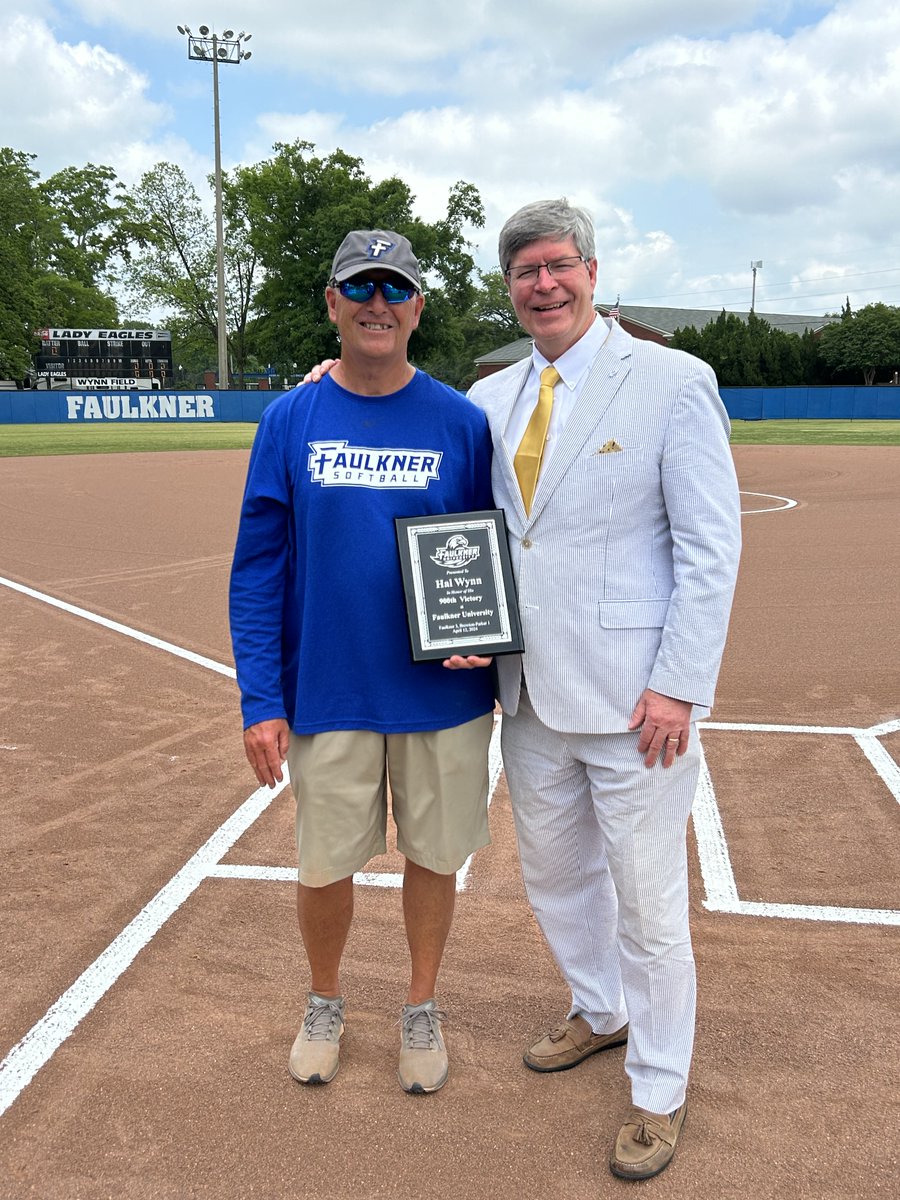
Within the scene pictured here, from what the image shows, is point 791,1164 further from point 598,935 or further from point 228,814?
point 228,814

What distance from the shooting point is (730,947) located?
11.1 feet

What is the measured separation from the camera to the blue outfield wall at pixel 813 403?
1745 inches

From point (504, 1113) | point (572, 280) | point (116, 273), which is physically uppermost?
point (116, 273)

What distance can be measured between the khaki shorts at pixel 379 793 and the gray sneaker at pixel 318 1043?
0.43m

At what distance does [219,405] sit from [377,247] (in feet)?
142

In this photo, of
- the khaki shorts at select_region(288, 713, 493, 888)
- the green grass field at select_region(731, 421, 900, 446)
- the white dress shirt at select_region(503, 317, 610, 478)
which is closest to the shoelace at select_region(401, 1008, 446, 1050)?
the khaki shorts at select_region(288, 713, 493, 888)

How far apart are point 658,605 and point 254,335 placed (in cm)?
6362

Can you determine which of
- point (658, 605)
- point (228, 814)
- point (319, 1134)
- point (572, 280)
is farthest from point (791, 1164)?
point (228, 814)

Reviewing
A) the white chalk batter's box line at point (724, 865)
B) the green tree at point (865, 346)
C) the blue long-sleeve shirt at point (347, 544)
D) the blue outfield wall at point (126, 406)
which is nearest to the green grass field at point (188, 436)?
the blue outfield wall at point (126, 406)

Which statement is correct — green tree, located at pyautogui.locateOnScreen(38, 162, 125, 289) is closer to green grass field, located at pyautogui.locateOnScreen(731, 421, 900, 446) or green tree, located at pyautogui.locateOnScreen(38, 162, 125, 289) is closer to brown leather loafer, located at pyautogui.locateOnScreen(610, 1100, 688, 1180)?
green grass field, located at pyautogui.locateOnScreen(731, 421, 900, 446)

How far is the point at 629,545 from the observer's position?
8.03 feet

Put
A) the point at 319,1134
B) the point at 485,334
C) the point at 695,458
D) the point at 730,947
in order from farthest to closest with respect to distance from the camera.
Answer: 1. the point at 485,334
2. the point at 730,947
3. the point at 319,1134
4. the point at 695,458

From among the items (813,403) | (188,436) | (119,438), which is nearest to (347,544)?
(119,438)

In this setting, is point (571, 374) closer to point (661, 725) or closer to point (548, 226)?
point (548, 226)
